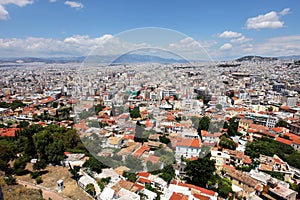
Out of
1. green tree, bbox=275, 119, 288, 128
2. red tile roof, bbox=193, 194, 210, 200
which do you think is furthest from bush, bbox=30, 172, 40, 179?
green tree, bbox=275, 119, 288, 128

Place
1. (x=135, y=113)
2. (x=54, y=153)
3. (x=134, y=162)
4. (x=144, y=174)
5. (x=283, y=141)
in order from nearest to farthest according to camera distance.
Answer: (x=134, y=162) → (x=135, y=113) → (x=144, y=174) → (x=54, y=153) → (x=283, y=141)

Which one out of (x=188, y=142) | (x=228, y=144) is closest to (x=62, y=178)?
(x=188, y=142)

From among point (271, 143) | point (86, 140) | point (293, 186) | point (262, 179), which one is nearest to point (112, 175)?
point (86, 140)

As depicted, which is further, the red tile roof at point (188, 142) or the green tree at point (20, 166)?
the green tree at point (20, 166)

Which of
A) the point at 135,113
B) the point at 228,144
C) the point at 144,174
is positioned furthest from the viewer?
the point at 228,144

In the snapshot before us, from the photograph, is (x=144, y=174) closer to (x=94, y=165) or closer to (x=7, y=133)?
(x=94, y=165)

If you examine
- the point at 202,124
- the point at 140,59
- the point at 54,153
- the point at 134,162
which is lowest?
the point at 54,153

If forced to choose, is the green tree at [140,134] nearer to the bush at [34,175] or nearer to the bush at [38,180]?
the bush at [38,180]

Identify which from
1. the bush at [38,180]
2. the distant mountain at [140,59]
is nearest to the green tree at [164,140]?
the distant mountain at [140,59]
